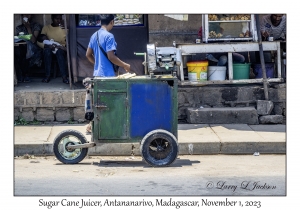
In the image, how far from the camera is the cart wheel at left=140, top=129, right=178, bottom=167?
806 centimetres

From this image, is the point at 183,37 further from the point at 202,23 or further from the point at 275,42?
the point at 275,42

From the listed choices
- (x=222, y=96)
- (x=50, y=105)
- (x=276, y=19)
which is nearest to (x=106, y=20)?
(x=50, y=105)

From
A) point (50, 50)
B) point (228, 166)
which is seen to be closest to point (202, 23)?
point (50, 50)

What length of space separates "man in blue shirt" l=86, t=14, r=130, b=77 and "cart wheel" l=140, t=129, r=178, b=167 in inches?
42.2

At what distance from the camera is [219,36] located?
11.3 m

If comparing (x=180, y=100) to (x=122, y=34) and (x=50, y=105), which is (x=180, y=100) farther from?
(x=50, y=105)

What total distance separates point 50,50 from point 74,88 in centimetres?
99

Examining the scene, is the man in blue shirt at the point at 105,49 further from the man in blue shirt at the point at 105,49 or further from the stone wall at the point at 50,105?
the stone wall at the point at 50,105

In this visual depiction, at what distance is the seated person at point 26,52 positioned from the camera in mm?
12034

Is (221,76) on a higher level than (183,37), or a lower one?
lower

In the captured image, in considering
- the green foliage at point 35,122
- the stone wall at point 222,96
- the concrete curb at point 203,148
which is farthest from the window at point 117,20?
the concrete curb at point 203,148

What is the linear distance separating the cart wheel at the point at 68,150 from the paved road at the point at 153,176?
0.12 metres

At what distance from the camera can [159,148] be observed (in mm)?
8219

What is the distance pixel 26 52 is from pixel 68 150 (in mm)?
4352
